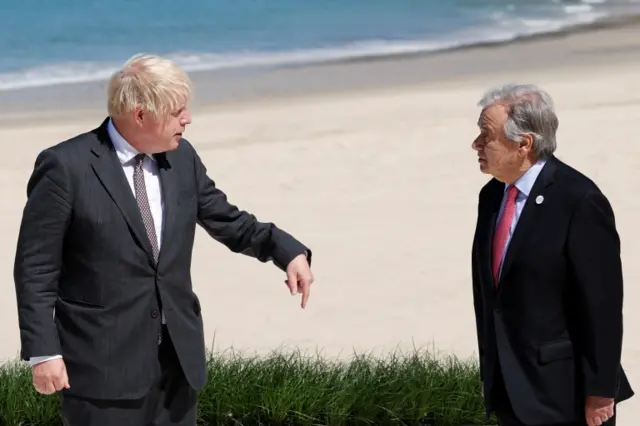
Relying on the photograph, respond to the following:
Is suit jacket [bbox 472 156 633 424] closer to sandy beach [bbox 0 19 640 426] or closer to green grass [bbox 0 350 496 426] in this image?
green grass [bbox 0 350 496 426]

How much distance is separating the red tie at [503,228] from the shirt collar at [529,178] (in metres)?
0.03

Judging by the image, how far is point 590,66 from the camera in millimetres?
15812

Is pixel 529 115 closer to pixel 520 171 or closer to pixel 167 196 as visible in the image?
pixel 520 171

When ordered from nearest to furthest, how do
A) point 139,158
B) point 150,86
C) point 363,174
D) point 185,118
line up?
1. point 150,86
2. point 185,118
3. point 139,158
4. point 363,174

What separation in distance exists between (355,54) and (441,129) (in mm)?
8259

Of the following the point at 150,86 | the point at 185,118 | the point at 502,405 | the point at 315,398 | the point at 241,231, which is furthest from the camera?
the point at 315,398

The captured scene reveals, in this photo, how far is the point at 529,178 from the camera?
3.81m

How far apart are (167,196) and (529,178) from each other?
106 centimetres

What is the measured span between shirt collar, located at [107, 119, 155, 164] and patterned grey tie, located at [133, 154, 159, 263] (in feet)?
0.08

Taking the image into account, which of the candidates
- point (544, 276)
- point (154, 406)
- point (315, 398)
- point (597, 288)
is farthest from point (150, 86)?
point (315, 398)

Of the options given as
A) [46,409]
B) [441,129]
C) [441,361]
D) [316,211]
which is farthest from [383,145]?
[46,409]

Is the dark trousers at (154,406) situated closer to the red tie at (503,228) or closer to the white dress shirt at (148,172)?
the white dress shirt at (148,172)

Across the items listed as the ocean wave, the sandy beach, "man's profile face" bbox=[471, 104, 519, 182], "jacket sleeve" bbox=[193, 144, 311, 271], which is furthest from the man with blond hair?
the ocean wave

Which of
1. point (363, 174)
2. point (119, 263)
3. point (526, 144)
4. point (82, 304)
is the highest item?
point (363, 174)
